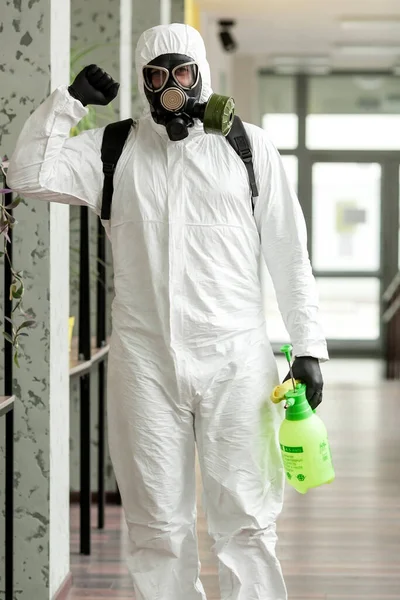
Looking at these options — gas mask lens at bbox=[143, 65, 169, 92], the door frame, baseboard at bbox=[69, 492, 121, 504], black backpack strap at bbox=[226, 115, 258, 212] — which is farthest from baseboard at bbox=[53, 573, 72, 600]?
the door frame

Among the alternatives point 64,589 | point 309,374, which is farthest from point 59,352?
point 309,374

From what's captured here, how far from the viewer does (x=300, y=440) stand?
2410mm

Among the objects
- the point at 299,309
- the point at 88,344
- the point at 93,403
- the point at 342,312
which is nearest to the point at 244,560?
the point at 299,309

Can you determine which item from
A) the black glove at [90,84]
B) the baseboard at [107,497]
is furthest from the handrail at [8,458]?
the baseboard at [107,497]

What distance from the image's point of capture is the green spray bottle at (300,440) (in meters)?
2.42

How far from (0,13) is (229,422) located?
51.8 inches

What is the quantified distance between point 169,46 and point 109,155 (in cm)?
29

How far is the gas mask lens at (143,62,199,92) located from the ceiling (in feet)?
20.0

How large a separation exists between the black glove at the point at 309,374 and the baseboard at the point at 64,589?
3.70 ft

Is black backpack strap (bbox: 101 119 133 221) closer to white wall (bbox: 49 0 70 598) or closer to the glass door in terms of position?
white wall (bbox: 49 0 70 598)

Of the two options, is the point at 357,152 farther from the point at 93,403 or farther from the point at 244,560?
the point at 244,560

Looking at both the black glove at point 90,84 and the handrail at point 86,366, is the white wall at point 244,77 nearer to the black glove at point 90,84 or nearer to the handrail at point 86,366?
the handrail at point 86,366

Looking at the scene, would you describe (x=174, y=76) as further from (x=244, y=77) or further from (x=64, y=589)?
(x=244, y=77)

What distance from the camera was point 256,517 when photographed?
2.45 metres
